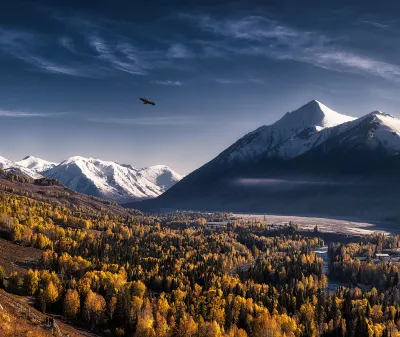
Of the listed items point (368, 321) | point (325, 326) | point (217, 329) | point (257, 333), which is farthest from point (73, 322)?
point (368, 321)

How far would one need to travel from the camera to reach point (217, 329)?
17875cm

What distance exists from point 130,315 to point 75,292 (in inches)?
1160

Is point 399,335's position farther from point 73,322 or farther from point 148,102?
point 148,102

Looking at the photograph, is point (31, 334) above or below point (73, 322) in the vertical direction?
above

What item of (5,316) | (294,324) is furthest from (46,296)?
(294,324)

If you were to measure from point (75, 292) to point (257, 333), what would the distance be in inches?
3506

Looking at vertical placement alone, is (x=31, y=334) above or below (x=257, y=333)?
above

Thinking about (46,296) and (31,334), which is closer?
(31,334)

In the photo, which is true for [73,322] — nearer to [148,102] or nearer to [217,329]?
[217,329]

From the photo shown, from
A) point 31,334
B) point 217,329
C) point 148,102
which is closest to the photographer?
point 148,102

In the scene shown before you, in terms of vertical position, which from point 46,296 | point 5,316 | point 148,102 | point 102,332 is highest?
point 148,102

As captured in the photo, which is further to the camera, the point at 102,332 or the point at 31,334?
the point at 102,332

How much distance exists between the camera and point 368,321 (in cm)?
19950

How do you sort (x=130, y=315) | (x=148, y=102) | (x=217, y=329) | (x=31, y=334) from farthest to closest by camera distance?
(x=130, y=315)
(x=217, y=329)
(x=31, y=334)
(x=148, y=102)
